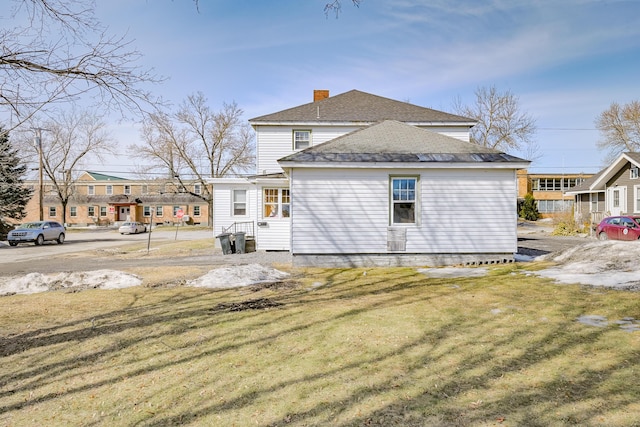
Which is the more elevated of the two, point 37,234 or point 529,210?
point 529,210

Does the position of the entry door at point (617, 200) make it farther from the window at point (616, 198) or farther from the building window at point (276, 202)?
the building window at point (276, 202)

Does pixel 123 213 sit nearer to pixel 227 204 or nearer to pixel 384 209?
pixel 227 204

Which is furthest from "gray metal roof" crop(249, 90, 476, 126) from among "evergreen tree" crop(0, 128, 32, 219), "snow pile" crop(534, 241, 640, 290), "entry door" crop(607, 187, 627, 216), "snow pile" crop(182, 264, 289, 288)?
"evergreen tree" crop(0, 128, 32, 219)

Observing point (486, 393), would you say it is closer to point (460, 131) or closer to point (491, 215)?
point (491, 215)

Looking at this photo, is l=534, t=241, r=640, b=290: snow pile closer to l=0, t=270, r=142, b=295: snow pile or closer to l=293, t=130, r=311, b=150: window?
l=0, t=270, r=142, b=295: snow pile

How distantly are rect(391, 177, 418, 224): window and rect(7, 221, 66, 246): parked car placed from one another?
83.3ft

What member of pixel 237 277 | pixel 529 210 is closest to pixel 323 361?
pixel 237 277

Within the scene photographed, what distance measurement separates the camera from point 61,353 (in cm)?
532

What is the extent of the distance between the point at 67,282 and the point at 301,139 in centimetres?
1267

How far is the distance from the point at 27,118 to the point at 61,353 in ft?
11.4

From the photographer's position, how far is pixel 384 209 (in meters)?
13.0

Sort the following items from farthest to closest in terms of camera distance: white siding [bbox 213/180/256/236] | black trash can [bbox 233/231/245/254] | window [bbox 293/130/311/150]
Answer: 1. white siding [bbox 213/180/256/236]
2. window [bbox 293/130/311/150]
3. black trash can [bbox 233/231/245/254]

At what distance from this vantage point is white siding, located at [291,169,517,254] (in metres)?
12.9

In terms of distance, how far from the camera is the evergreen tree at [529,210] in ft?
162
